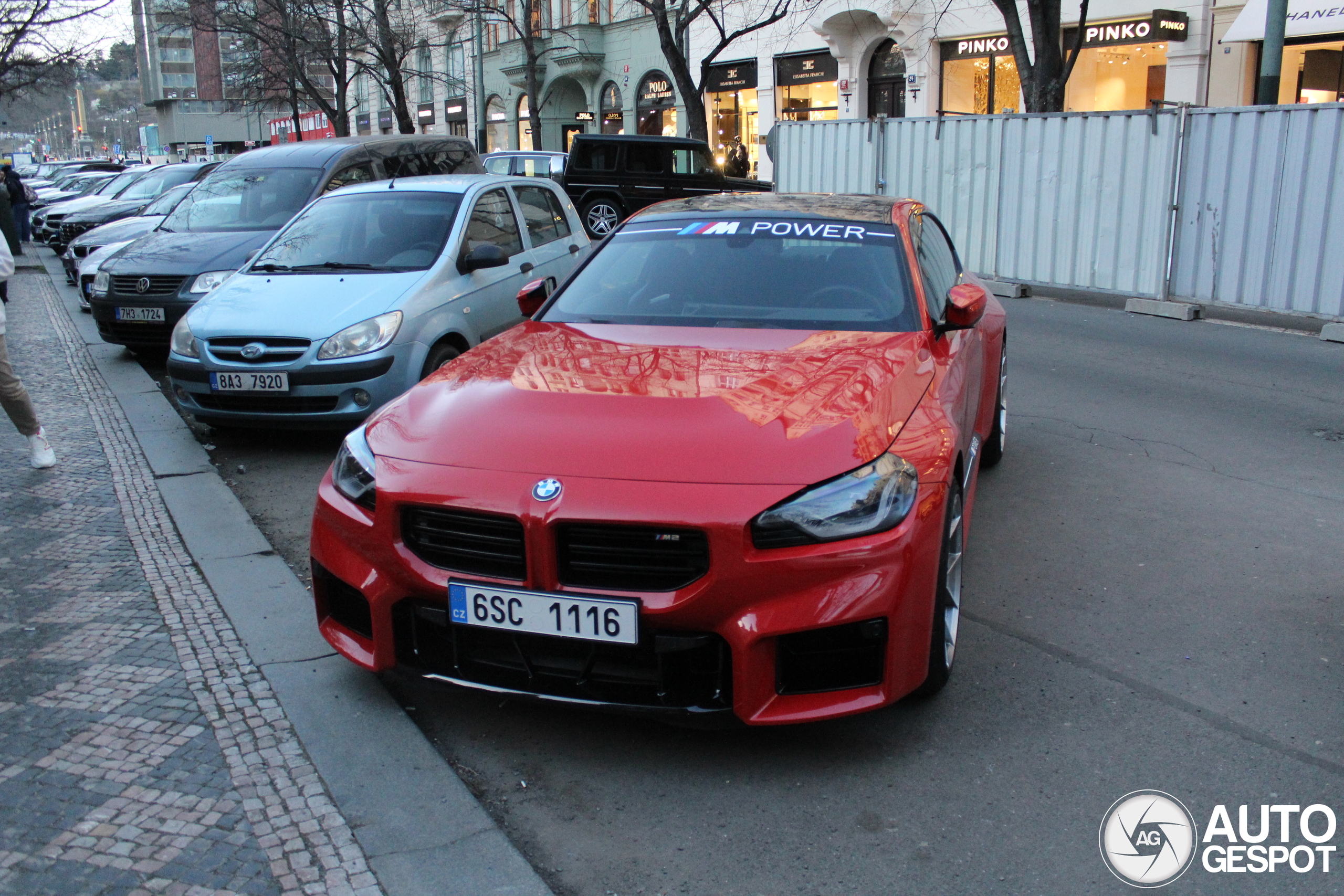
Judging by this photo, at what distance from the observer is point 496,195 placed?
27.2ft

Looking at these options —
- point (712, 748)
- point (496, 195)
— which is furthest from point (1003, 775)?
point (496, 195)

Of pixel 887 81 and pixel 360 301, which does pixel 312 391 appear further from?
pixel 887 81

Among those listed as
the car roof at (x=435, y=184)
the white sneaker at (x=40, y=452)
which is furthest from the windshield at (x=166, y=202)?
the white sneaker at (x=40, y=452)

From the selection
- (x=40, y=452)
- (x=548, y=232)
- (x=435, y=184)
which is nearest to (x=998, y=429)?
(x=548, y=232)

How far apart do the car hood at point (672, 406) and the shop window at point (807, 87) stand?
1042 inches

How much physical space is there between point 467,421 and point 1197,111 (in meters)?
10.3

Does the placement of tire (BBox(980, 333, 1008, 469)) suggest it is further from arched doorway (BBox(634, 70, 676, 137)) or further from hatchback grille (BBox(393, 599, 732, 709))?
arched doorway (BBox(634, 70, 676, 137))

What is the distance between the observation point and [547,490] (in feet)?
10.2

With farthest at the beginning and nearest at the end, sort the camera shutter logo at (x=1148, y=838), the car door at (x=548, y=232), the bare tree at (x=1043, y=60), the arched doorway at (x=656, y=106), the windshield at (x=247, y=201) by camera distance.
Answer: the arched doorway at (x=656, y=106)
the bare tree at (x=1043, y=60)
the windshield at (x=247, y=201)
the car door at (x=548, y=232)
the camera shutter logo at (x=1148, y=838)

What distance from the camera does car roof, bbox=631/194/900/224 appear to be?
197 inches

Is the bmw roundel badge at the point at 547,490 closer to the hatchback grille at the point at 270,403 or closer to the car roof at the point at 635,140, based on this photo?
the hatchback grille at the point at 270,403

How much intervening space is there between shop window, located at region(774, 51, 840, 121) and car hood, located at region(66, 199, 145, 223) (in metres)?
16.1

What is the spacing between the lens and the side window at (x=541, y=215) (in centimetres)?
854

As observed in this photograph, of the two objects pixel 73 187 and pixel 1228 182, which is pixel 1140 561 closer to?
pixel 1228 182
